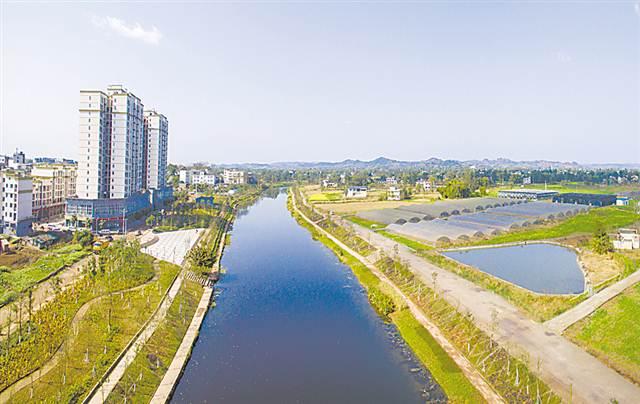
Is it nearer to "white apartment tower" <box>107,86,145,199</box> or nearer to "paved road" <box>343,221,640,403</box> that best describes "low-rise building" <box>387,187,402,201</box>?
"white apartment tower" <box>107,86,145,199</box>

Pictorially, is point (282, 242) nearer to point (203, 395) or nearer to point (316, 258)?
point (316, 258)

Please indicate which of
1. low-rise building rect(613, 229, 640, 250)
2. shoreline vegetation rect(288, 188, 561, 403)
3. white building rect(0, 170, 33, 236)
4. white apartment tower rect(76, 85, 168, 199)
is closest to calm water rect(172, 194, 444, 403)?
shoreline vegetation rect(288, 188, 561, 403)

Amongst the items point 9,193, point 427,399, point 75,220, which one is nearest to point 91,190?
point 75,220

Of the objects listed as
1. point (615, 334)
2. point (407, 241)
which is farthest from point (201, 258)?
point (615, 334)

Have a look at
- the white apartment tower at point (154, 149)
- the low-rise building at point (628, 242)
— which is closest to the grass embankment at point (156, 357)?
the low-rise building at point (628, 242)

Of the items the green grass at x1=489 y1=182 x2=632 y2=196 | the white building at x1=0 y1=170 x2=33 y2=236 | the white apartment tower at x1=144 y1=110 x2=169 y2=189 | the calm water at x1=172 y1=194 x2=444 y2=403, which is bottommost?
the calm water at x1=172 y1=194 x2=444 y2=403

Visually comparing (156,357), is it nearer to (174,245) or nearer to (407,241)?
(174,245)

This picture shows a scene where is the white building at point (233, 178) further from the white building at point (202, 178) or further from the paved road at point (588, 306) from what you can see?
the paved road at point (588, 306)
